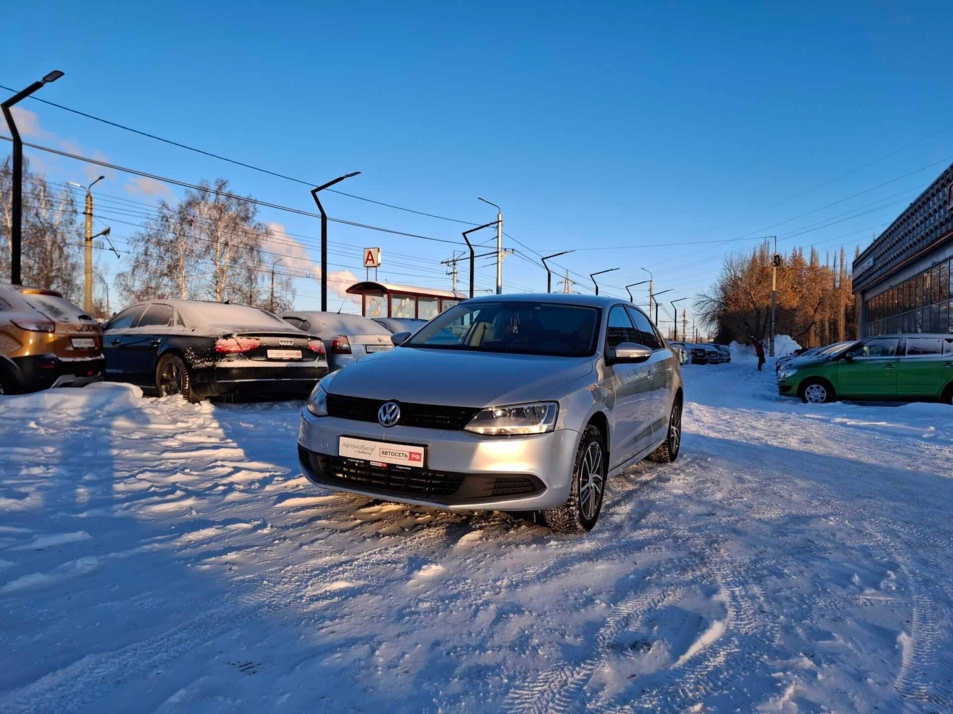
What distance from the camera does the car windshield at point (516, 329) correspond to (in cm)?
429

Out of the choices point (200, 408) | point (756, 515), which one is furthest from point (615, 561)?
point (200, 408)

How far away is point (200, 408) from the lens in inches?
295

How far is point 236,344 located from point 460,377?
487 cm

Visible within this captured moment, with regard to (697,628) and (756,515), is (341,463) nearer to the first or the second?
(697,628)

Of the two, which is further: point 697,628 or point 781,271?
point 781,271

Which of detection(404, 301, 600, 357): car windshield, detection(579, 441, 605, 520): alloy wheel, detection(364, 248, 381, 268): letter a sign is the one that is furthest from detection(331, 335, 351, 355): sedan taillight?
detection(364, 248, 381, 268): letter a sign

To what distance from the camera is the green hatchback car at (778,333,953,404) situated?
38.2 ft

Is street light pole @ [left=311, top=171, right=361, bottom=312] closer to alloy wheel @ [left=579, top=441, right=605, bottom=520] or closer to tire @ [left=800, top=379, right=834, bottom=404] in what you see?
tire @ [left=800, top=379, right=834, bottom=404]

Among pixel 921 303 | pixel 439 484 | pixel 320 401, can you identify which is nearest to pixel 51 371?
pixel 320 401

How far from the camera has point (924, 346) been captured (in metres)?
11.9

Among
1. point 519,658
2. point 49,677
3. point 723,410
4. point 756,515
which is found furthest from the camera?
point 723,410

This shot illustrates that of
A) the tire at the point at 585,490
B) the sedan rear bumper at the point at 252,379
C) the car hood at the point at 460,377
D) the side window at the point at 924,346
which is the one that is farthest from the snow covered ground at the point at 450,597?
the side window at the point at 924,346

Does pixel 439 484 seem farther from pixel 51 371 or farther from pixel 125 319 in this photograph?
pixel 125 319

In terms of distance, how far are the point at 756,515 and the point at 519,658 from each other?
8.40 ft
